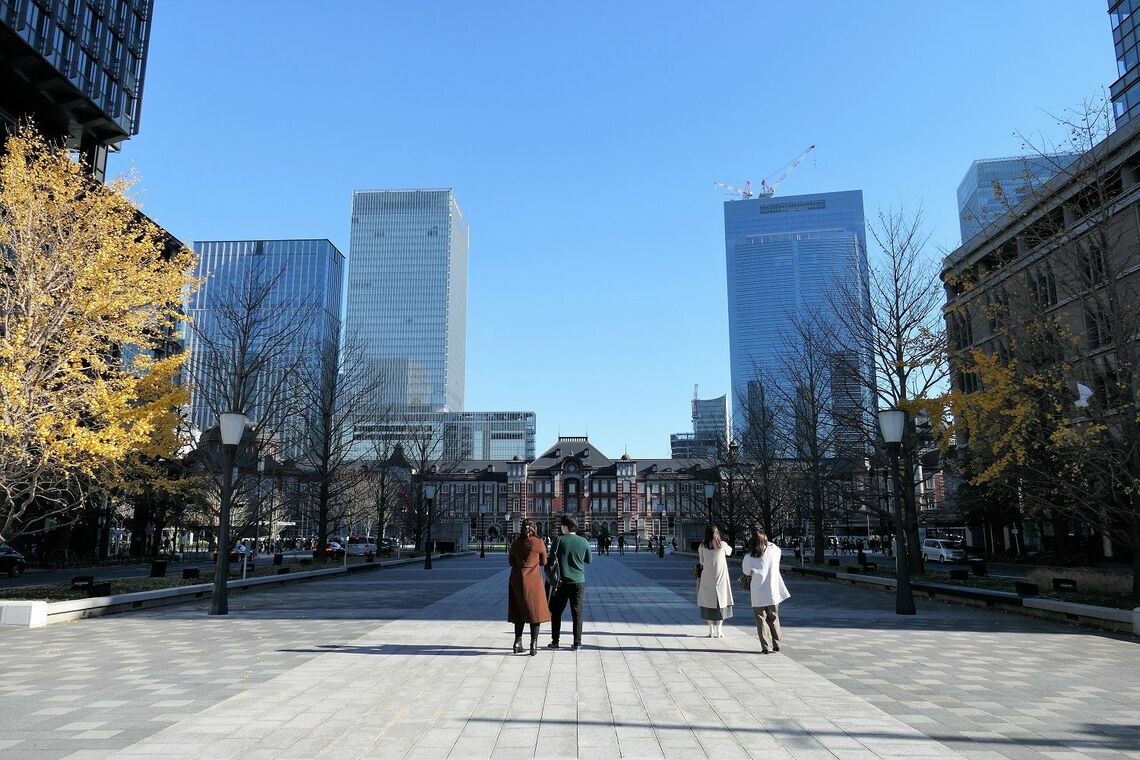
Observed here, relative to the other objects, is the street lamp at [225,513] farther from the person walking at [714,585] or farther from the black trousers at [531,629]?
the person walking at [714,585]

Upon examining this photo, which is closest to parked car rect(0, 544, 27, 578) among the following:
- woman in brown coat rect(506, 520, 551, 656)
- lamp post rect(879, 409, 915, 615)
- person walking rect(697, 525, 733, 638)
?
woman in brown coat rect(506, 520, 551, 656)

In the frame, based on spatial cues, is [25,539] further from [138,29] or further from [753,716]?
[753,716]

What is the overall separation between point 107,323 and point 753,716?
15.8m

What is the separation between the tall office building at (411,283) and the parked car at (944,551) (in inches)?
5397

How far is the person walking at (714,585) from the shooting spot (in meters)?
11.8

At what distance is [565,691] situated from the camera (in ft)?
25.1

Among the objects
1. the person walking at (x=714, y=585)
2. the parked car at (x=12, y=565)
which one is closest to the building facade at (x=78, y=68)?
the parked car at (x=12, y=565)

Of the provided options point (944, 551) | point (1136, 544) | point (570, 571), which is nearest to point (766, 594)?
point (570, 571)

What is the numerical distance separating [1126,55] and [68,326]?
54693 millimetres

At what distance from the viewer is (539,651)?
1037cm

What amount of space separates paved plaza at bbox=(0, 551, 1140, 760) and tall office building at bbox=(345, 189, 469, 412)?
538ft

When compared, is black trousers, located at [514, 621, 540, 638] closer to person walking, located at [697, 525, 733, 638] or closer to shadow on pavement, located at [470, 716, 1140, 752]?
person walking, located at [697, 525, 733, 638]

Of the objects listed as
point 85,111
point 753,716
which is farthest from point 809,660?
point 85,111

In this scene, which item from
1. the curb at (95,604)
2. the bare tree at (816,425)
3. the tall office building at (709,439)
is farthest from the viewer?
the tall office building at (709,439)
